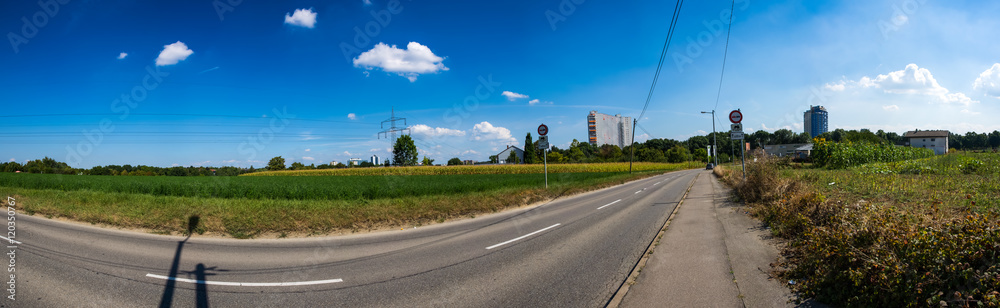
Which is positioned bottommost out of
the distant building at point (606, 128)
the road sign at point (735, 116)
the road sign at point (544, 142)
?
the road sign at point (544, 142)

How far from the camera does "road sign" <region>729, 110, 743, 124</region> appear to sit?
13883mm

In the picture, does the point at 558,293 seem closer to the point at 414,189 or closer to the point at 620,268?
the point at 620,268

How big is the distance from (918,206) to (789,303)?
15.1 feet

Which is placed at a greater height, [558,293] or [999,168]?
[999,168]

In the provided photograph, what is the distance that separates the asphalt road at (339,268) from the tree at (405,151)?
77079 mm

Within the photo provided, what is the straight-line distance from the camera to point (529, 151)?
304 feet

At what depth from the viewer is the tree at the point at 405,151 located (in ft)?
280

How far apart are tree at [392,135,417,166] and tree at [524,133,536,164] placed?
29.9m

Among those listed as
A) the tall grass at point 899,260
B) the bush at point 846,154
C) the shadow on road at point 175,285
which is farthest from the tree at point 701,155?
the shadow on road at point 175,285

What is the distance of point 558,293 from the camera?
14.9ft

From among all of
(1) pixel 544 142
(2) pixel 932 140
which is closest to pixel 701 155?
(2) pixel 932 140

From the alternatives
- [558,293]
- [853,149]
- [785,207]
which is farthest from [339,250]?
[853,149]

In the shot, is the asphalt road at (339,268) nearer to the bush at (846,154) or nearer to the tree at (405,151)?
the bush at (846,154)

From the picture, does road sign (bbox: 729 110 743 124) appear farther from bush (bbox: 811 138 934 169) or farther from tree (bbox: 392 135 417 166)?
tree (bbox: 392 135 417 166)
